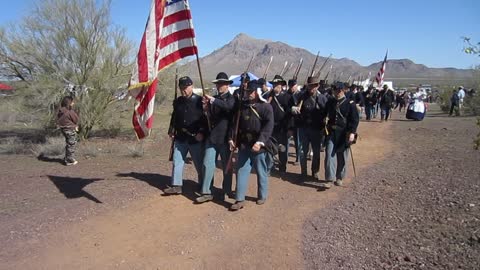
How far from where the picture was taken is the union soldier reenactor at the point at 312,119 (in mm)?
8797

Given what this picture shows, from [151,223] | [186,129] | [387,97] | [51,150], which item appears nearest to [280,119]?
[186,129]

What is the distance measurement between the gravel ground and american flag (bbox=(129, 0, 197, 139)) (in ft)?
10.1

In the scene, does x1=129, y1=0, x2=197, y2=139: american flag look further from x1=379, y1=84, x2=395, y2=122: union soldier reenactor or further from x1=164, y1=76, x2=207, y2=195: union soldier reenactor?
x1=379, y1=84, x2=395, y2=122: union soldier reenactor

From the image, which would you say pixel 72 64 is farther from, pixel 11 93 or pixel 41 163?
pixel 41 163

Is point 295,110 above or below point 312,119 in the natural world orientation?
above

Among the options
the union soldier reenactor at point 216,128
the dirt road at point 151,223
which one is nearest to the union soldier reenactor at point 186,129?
the union soldier reenactor at point 216,128

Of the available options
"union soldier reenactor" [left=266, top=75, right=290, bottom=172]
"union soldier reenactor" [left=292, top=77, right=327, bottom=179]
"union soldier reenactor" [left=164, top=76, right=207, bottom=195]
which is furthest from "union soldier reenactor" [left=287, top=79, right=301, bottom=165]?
"union soldier reenactor" [left=164, top=76, right=207, bottom=195]

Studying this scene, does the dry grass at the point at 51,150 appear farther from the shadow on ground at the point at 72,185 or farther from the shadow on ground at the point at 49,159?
the shadow on ground at the point at 72,185

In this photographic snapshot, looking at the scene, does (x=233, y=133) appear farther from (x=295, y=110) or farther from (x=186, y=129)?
(x=295, y=110)

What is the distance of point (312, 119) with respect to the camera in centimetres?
888

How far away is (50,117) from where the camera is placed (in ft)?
45.4

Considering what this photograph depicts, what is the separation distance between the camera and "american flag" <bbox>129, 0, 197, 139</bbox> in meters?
6.75

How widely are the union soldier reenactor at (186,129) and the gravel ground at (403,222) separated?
2.27 meters

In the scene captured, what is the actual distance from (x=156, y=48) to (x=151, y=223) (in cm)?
271
